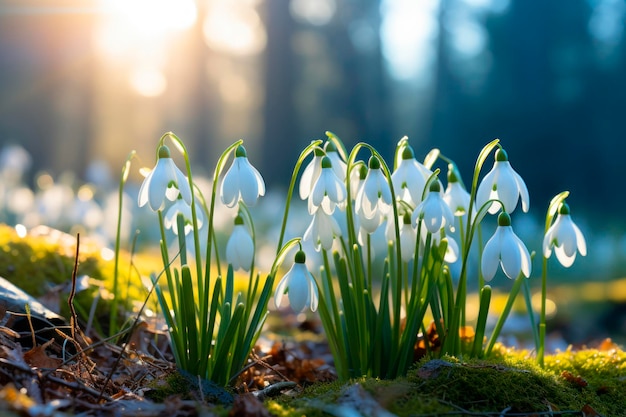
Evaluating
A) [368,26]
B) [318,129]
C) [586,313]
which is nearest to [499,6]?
[368,26]

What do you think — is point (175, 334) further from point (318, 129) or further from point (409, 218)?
point (318, 129)

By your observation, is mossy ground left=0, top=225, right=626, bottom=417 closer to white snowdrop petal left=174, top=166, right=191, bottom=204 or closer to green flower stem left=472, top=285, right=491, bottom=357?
green flower stem left=472, top=285, right=491, bottom=357

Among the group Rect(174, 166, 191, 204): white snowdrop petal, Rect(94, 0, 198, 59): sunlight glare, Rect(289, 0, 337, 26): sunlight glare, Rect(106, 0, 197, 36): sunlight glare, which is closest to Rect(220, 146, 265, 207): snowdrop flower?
Rect(174, 166, 191, 204): white snowdrop petal

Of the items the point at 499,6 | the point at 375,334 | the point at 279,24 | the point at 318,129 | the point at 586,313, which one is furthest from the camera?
the point at 318,129

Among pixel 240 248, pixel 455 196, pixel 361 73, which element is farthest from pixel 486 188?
pixel 361 73

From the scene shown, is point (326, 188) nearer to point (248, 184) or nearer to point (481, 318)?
point (248, 184)

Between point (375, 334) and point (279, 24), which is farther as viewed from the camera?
point (279, 24)
